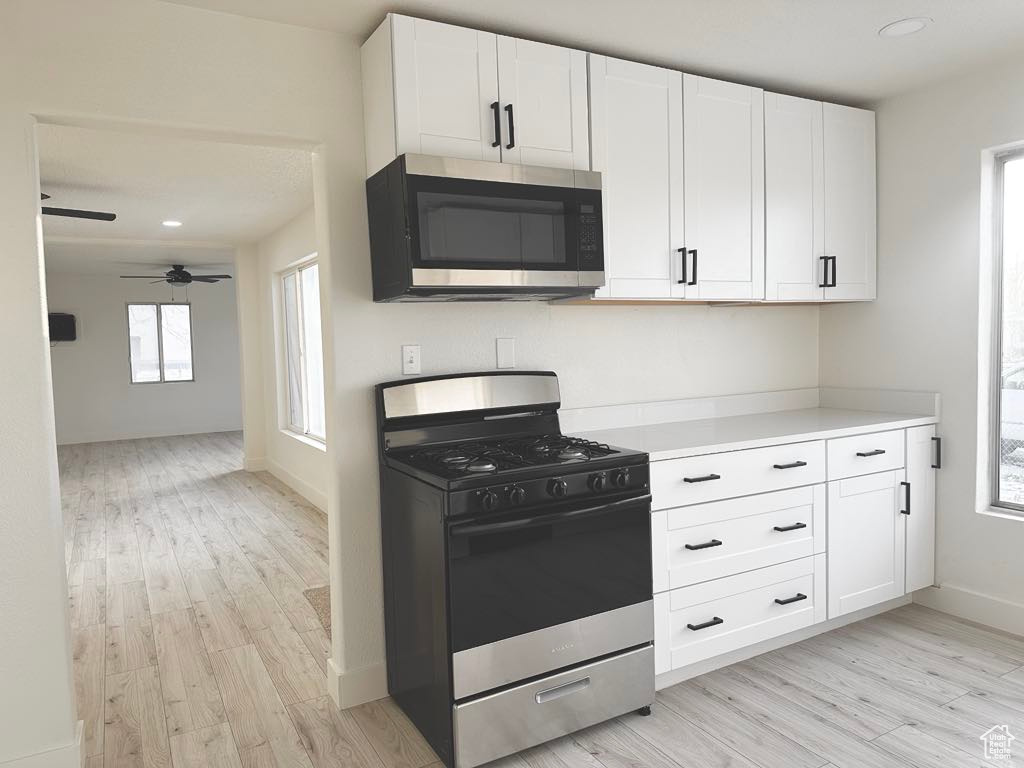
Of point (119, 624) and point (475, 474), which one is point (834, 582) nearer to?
point (475, 474)

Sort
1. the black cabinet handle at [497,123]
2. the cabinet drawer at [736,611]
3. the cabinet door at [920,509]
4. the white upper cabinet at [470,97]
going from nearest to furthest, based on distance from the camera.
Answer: the white upper cabinet at [470,97], the black cabinet handle at [497,123], the cabinet drawer at [736,611], the cabinet door at [920,509]

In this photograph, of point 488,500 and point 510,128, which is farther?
point 510,128

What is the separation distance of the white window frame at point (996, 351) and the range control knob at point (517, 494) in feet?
7.85

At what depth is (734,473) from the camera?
8.77 ft

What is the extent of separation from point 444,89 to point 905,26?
5.77 ft

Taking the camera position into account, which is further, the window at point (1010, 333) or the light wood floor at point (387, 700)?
the window at point (1010, 333)

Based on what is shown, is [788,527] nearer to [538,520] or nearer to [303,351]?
[538,520]

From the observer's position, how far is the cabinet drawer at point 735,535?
2531mm

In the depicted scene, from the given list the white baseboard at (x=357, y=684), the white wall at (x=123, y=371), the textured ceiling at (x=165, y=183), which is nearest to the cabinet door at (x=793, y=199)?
the white baseboard at (x=357, y=684)

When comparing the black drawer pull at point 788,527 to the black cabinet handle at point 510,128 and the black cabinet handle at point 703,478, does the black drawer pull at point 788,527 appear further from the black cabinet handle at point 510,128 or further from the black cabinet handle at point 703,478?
the black cabinet handle at point 510,128

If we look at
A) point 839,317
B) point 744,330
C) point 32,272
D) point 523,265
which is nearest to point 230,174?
point 32,272

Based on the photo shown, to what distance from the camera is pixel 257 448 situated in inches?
303

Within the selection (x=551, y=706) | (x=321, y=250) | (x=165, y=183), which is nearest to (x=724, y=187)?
(x=321, y=250)

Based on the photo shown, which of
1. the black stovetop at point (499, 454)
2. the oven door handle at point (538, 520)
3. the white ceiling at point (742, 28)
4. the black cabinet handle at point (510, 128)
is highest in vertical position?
the white ceiling at point (742, 28)
